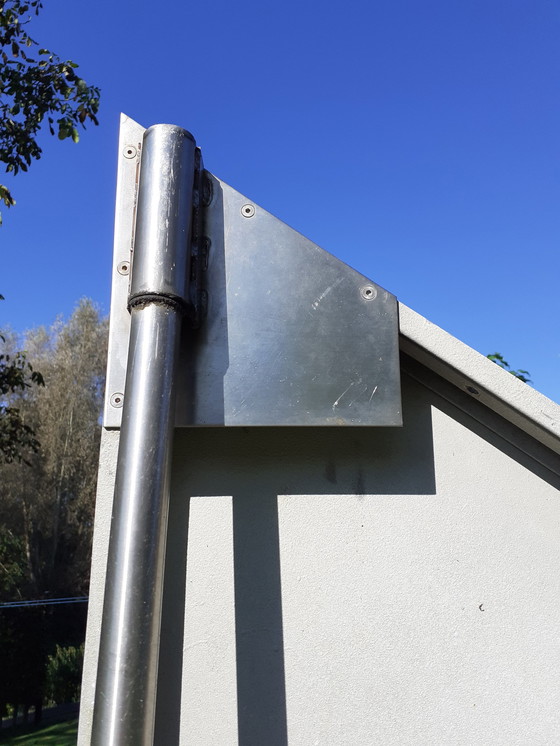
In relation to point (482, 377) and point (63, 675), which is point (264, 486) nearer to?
point (482, 377)

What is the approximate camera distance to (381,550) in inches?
56.5

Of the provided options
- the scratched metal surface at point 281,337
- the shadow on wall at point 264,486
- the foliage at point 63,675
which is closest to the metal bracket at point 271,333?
the scratched metal surface at point 281,337

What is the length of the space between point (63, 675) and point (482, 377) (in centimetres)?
865

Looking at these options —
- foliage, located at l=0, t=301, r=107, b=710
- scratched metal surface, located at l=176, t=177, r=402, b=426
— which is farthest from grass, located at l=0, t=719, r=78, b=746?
foliage, located at l=0, t=301, r=107, b=710

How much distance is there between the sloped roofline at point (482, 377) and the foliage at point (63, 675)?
827 centimetres

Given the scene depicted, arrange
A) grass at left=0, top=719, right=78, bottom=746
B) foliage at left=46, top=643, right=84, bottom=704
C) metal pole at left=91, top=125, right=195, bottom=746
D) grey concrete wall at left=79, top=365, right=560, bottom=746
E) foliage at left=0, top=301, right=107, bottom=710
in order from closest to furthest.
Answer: metal pole at left=91, top=125, right=195, bottom=746, grey concrete wall at left=79, top=365, right=560, bottom=746, grass at left=0, top=719, right=78, bottom=746, foliage at left=46, top=643, right=84, bottom=704, foliage at left=0, top=301, right=107, bottom=710

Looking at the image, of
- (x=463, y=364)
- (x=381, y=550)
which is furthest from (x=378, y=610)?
(x=463, y=364)

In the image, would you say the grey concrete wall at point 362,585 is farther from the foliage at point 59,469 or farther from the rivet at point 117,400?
the foliage at point 59,469

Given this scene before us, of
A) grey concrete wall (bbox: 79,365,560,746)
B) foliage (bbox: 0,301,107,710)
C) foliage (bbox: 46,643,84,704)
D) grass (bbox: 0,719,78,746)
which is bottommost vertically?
grass (bbox: 0,719,78,746)

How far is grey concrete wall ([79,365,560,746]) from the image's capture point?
1.34 m

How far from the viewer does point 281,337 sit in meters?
1.40

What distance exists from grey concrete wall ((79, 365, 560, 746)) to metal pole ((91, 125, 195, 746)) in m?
0.29

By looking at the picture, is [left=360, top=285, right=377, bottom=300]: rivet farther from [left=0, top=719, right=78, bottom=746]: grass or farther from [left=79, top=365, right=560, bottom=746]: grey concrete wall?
[left=0, top=719, right=78, bottom=746]: grass

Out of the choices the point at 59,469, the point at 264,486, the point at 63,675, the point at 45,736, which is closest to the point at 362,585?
the point at 264,486
